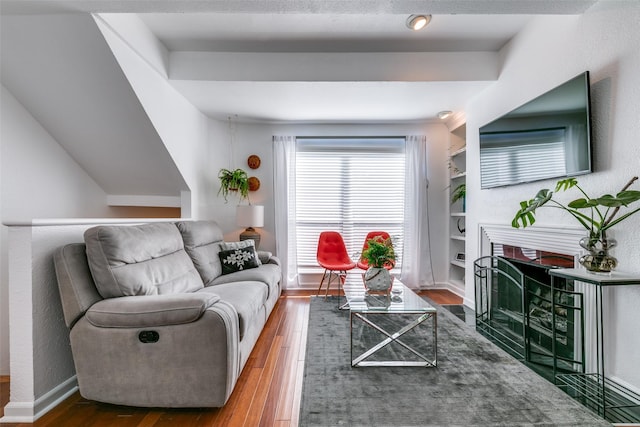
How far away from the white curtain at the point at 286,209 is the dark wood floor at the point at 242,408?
1.90m

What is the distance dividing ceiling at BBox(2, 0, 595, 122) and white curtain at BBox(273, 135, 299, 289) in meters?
0.82

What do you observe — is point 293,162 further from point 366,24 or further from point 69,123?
point 69,123

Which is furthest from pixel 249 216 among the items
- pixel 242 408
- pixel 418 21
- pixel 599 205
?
pixel 599 205

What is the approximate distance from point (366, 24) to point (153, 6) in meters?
1.63

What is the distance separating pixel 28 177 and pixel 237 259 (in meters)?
1.89

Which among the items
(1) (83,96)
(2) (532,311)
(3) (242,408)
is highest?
(1) (83,96)

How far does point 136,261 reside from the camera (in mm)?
2082

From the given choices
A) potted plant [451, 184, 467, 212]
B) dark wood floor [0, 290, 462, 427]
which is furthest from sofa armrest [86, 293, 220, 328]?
potted plant [451, 184, 467, 212]

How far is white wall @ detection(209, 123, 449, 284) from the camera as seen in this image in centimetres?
449

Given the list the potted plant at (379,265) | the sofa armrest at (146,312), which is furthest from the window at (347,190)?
the sofa armrest at (146,312)

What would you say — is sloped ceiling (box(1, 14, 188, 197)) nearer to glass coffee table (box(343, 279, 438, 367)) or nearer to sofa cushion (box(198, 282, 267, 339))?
sofa cushion (box(198, 282, 267, 339))

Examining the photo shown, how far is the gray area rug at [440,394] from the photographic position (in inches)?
60.4

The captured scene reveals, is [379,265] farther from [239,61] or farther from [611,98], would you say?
[239,61]

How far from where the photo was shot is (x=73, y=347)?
1.78 m
